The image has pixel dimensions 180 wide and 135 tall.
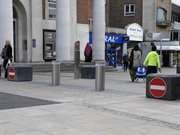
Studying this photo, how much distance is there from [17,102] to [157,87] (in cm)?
422

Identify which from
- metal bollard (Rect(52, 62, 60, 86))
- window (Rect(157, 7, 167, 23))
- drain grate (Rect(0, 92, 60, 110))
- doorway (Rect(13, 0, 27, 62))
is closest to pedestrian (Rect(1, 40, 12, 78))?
metal bollard (Rect(52, 62, 60, 86))

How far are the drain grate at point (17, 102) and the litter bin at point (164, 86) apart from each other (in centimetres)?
313

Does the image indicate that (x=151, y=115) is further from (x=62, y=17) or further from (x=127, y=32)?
(x=127, y=32)

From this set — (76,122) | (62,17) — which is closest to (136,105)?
(76,122)

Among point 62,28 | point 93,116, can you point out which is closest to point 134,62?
point 62,28

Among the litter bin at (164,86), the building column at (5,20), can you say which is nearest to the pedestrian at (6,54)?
the building column at (5,20)

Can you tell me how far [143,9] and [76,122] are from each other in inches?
1865

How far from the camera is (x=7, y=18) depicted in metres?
24.8

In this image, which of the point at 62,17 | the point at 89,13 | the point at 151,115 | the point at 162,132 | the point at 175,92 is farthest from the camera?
the point at 89,13

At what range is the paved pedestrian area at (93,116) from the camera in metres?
9.16

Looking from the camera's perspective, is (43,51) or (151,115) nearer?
(151,115)

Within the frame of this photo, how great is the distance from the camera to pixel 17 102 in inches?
527

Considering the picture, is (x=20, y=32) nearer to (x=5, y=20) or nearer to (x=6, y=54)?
(x=5, y=20)

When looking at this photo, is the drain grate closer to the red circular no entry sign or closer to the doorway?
the red circular no entry sign
